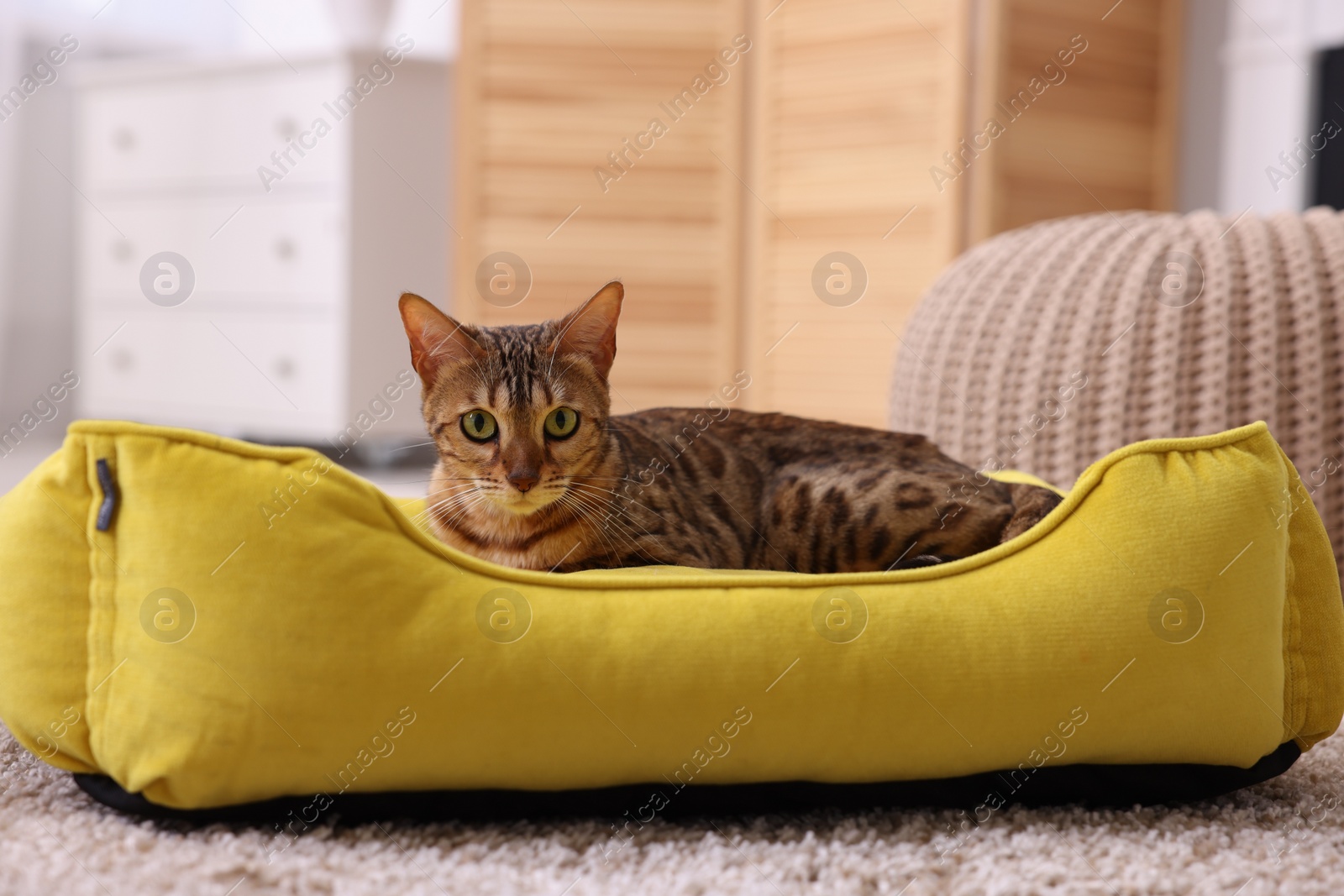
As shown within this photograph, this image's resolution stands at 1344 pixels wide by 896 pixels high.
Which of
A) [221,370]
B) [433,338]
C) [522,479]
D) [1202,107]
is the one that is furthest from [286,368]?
[1202,107]

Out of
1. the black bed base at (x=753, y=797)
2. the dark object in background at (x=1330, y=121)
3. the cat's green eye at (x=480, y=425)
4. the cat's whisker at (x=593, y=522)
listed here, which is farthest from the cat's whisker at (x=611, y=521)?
the dark object in background at (x=1330, y=121)

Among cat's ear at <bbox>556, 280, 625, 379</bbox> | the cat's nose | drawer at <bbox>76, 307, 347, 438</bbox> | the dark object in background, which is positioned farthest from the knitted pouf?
drawer at <bbox>76, 307, 347, 438</bbox>

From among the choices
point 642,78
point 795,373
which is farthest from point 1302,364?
point 642,78

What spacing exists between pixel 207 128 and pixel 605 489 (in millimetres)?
3069

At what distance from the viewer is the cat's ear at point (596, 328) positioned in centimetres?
125

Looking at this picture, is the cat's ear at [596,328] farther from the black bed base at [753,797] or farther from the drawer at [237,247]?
the drawer at [237,247]

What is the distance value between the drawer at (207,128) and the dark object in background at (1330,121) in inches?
111

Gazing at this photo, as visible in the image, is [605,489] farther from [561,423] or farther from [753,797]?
[753,797]

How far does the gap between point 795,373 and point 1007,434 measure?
1610 millimetres

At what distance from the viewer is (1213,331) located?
165 cm

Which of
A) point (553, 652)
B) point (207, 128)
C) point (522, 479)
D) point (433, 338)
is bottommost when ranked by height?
point (553, 652)

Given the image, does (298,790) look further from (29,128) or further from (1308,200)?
(29,128)

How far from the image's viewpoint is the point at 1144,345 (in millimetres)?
1691

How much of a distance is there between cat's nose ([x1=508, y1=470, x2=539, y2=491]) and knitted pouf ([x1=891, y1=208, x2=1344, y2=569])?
3.00 feet
